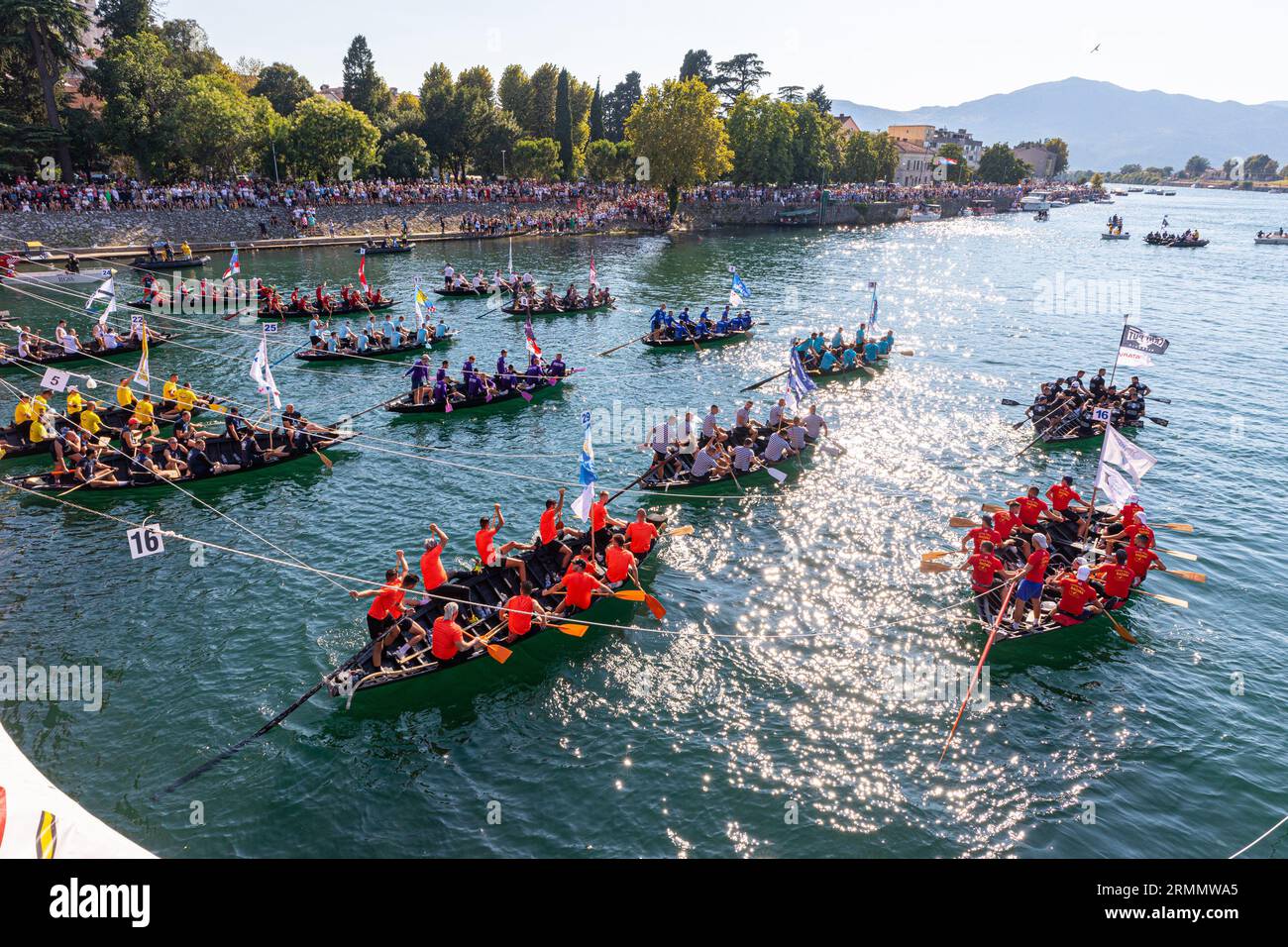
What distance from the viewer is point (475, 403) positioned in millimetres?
35938

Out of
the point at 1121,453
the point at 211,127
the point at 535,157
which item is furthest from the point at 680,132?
the point at 1121,453

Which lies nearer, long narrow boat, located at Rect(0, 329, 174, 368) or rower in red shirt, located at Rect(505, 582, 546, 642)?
rower in red shirt, located at Rect(505, 582, 546, 642)

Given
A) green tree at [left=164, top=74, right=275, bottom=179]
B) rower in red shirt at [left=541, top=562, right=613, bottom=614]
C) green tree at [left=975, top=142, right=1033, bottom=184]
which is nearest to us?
A: rower in red shirt at [left=541, top=562, right=613, bottom=614]

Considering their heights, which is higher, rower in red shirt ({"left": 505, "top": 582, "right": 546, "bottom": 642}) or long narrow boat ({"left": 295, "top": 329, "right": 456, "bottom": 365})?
long narrow boat ({"left": 295, "top": 329, "right": 456, "bottom": 365})

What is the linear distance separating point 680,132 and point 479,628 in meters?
90.9

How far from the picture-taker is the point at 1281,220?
6560 inches

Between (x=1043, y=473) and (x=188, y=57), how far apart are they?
365ft

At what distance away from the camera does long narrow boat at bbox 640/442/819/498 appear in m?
27.2

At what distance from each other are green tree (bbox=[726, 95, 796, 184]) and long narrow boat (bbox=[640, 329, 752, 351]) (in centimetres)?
7755

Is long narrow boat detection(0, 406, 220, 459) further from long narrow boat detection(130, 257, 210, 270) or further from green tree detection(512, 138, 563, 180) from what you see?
green tree detection(512, 138, 563, 180)

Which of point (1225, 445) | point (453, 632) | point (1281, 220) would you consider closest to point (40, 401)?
point (453, 632)

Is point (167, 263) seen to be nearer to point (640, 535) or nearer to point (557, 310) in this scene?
point (557, 310)

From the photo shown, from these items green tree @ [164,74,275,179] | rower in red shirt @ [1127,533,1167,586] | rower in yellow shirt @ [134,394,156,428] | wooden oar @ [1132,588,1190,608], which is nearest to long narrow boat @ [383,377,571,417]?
rower in yellow shirt @ [134,394,156,428]
